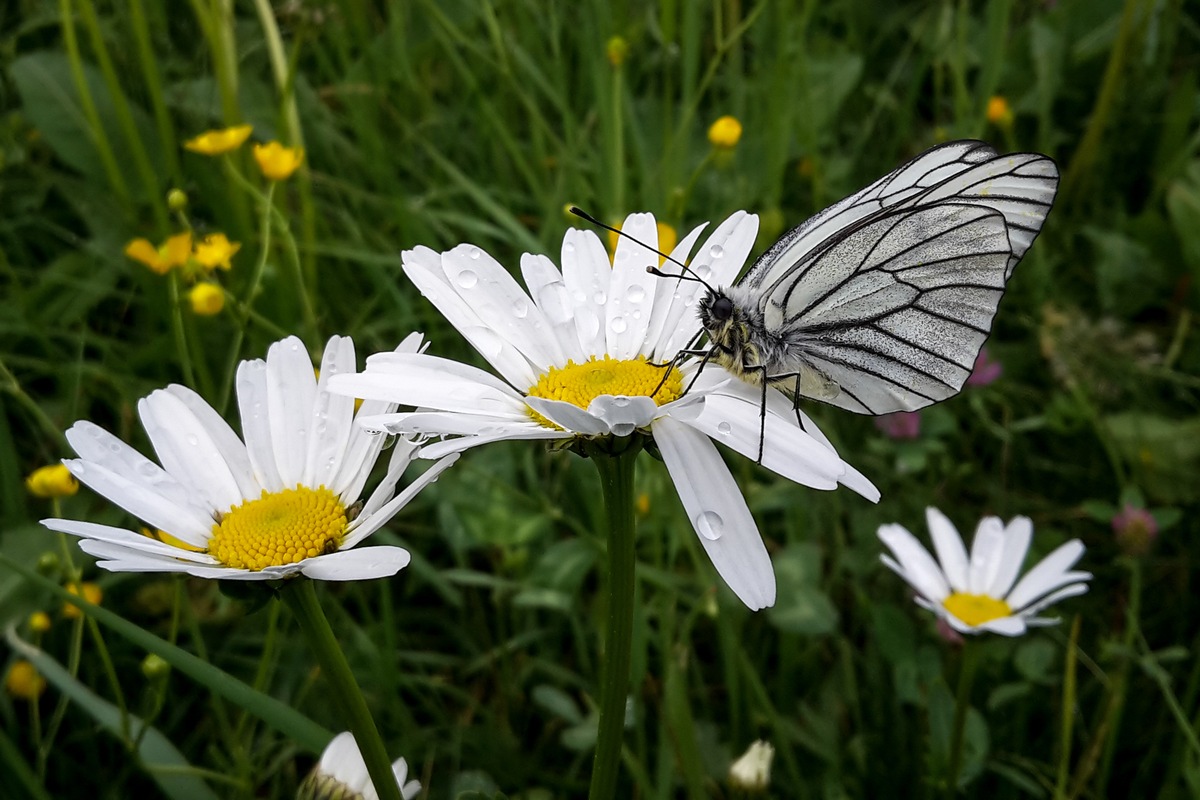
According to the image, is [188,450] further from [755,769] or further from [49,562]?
[755,769]

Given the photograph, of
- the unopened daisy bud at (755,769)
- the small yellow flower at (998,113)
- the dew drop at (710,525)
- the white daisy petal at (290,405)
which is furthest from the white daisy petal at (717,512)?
the small yellow flower at (998,113)

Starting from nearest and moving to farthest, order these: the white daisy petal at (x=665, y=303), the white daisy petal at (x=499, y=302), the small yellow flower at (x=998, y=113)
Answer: the white daisy petal at (x=499, y=302)
the white daisy petal at (x=665, y=303)
the small yellow flower at (x=998, y=113)

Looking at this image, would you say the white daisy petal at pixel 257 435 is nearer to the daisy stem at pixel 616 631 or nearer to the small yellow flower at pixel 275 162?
the daisy stem at pixel 616 631

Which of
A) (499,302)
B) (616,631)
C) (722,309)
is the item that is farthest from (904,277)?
(616,631)

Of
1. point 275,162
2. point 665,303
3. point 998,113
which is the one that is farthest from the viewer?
point 998,113

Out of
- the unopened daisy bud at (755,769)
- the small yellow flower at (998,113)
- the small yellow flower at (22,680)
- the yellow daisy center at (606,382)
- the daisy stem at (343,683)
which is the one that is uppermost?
the small yellow flower at (998,113)

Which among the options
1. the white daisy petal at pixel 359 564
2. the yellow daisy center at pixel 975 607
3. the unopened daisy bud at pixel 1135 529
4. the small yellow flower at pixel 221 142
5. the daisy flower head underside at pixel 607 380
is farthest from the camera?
the small yellow flower at pixel 221 142
